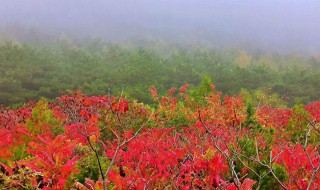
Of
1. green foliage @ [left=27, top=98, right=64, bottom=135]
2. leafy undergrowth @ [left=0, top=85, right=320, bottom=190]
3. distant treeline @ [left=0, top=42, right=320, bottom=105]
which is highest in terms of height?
leafy undergrowth @ [left=0, top=85, right=320, bottom=190]

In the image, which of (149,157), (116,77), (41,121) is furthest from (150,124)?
(116,77)

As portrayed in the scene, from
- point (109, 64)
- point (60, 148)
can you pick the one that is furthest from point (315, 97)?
point (60, 148)

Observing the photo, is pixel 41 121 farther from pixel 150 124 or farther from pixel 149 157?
pixel 149 157

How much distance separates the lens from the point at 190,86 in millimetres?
40094

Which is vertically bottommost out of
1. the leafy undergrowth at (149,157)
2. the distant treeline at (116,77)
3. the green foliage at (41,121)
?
the distant treeline at (116,77)

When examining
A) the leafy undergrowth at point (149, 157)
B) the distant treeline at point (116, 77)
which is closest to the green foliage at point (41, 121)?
the leafy undergrowth at point (149, 157)

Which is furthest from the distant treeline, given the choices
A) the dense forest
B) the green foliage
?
the green foliage

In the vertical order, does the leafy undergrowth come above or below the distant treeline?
above

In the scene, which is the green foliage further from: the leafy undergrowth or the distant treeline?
the distant treeline

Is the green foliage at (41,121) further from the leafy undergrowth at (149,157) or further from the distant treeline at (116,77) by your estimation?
the distant treeline at (116,77)

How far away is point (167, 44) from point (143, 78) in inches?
2481

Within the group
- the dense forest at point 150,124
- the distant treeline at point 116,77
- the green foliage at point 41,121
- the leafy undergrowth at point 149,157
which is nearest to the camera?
the leafy undergrowth at point 149,157

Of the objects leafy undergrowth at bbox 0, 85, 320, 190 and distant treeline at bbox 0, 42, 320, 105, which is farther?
distant treeline at bbox 0, 42, 320, 105

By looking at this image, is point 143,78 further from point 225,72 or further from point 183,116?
point 183,116
